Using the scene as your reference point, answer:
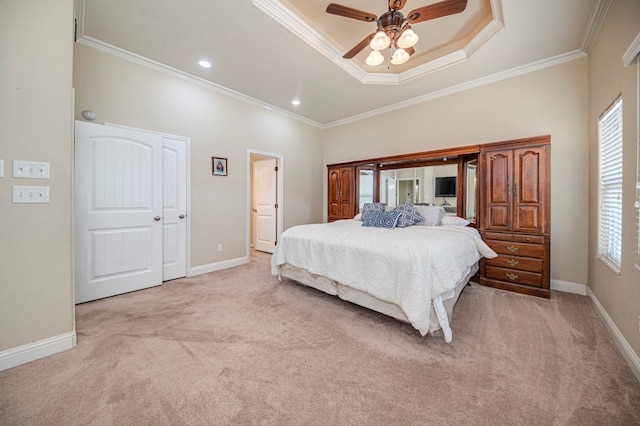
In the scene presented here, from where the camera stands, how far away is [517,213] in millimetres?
3000

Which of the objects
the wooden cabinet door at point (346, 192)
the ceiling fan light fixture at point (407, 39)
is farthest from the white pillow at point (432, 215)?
the ceiling fan light fixture at point (407, 39)

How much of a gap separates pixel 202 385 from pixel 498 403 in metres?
1.72

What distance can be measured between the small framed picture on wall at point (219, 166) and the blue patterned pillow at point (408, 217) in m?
2.89

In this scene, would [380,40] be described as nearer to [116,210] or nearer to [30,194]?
[30,194]

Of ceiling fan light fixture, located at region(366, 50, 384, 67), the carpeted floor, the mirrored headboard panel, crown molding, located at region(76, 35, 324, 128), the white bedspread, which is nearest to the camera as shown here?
the carpeted floor

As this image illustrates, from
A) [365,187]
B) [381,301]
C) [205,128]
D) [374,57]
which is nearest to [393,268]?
[381,301]

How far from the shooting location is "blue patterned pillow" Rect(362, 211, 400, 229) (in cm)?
322

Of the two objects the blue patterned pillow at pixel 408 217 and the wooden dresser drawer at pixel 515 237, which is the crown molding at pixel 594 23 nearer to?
the wooden dresser drawer at pixel 515 237

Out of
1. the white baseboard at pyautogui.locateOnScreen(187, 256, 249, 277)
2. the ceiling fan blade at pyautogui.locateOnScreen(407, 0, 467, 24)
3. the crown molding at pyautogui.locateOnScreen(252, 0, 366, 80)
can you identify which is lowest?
the white baseboard at pyautogui.locateOnScreen(187, 256, 249, 277)

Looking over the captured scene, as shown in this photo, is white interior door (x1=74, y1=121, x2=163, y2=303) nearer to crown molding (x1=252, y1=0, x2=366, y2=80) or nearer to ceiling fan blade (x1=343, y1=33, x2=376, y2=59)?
crown molding (x1=252, y1=0, x2=366, y2=80)

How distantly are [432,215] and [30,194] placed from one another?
13.6 feet

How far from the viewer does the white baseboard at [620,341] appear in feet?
5.11

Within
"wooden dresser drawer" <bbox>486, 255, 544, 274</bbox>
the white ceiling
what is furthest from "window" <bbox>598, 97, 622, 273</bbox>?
the white ceiling

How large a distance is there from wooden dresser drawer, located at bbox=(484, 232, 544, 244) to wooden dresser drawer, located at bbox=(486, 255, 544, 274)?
215 millimetres
